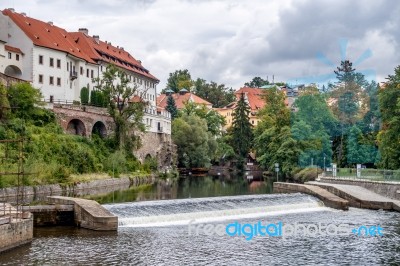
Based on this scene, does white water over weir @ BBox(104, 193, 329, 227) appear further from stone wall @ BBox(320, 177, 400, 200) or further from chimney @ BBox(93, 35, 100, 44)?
chimney @ BBox(93, 35, 100, 44)

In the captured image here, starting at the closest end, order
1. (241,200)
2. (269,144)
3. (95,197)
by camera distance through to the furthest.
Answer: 1. (241,200)
2. (95,197)
3. (269,144)

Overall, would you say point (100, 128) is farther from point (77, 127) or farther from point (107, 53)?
point (107, 53)

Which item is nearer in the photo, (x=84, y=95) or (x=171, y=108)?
(x=84, y=95)

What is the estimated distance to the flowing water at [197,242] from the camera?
2075 centimetres

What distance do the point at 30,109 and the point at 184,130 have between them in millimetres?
35246

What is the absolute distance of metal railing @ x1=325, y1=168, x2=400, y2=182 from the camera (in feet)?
139

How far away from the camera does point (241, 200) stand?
36.7 metres

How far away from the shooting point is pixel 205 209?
33312 mm

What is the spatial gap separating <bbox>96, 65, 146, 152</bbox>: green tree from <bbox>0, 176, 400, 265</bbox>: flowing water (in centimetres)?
3071

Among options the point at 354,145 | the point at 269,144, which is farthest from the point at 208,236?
the point at 269,144

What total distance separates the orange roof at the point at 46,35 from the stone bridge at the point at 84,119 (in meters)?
7.88

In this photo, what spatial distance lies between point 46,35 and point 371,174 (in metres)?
40.9

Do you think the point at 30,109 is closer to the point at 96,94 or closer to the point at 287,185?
the point at 96,94

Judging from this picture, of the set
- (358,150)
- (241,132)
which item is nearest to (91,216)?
(358,150)
